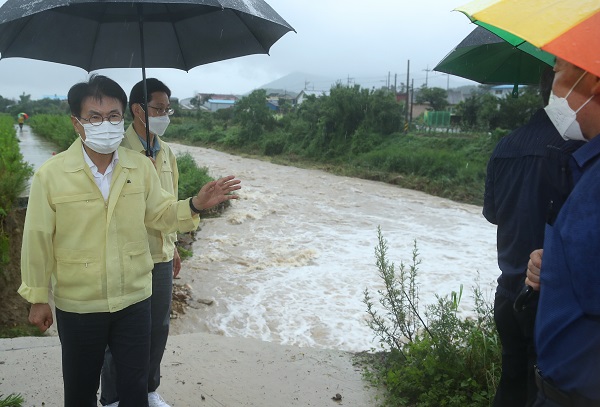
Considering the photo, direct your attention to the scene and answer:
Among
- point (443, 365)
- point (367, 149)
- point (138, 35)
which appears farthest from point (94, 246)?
point (367, 149)

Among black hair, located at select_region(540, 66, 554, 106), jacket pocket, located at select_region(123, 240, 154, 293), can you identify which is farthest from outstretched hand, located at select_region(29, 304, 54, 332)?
black hair, located at select_region(540, 66, 554, 106)

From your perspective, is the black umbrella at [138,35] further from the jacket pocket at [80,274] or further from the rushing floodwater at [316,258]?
the rushing floodwater at [316,258]

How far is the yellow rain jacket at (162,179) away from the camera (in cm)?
259

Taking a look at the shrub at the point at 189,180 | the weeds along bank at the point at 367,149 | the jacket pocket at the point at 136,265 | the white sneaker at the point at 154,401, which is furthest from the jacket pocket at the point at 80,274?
the weeds along bank at the point at 367,149

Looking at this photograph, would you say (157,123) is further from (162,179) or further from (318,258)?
(318,258)

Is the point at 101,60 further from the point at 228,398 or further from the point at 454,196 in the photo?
the point at 454,196

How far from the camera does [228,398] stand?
3141 mm

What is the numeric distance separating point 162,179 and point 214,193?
0.56 m

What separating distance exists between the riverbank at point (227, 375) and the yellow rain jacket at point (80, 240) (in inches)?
42.2

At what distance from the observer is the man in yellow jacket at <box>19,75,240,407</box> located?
83.0 inches

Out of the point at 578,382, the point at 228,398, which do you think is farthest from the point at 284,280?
the point at 578,382

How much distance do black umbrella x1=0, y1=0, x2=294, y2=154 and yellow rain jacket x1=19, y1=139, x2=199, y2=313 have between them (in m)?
0.82

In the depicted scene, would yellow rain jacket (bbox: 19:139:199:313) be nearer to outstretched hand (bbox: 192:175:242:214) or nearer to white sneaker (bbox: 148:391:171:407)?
outstretched hand (bbox: 192:175:242:214)

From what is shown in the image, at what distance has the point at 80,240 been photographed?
7.00ft
